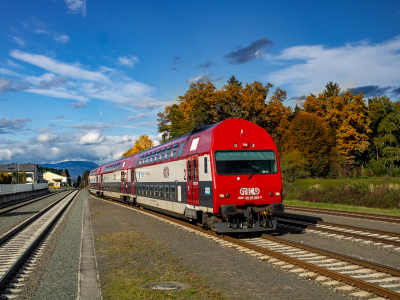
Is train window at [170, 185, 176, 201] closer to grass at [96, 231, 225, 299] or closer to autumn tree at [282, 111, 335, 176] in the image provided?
grass at [96, 231, 225, 299]

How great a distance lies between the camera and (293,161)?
49938 mm

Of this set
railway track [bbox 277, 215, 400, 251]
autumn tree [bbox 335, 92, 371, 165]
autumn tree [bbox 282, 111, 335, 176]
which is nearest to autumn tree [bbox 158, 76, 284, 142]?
autumn tree [bbox 282, 111, 335, 176]

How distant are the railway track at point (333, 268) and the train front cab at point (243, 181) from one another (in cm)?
100

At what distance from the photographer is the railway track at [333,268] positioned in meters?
6.59

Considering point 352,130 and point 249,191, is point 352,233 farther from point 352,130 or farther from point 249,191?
point 352,130

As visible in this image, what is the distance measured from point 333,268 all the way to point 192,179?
23.6 ft

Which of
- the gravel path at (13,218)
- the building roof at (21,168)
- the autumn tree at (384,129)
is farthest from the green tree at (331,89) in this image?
the building roof at (21,168)

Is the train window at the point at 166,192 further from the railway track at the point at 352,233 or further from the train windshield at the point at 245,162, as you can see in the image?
the train windshield at the point at 245,162

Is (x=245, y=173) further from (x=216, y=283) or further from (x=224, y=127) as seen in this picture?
(x=216, y=283)

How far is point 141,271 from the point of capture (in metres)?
8.38

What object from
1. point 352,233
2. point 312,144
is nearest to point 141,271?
point 352,233

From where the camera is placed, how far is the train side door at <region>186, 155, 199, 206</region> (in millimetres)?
13805

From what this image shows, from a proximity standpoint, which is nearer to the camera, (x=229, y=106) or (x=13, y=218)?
(x=13, y=218)

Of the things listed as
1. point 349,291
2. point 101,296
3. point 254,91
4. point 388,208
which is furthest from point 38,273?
point 254,91
